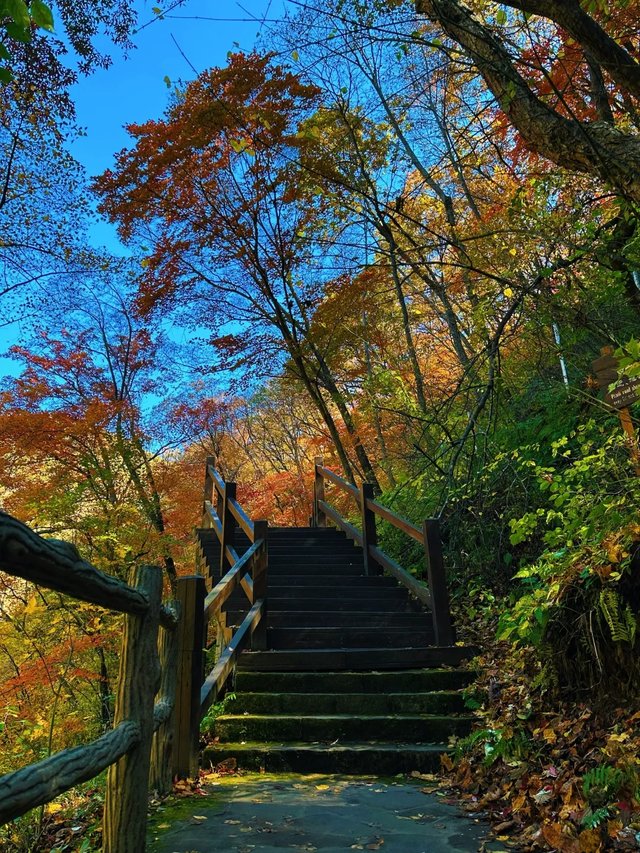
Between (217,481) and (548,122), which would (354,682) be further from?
(217,481)

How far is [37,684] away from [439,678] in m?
4.97

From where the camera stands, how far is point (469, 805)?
3172mm

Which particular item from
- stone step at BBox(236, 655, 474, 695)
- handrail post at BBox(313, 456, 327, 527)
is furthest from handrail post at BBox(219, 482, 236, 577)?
handrail post at BBox(313, 456, 327, 527)

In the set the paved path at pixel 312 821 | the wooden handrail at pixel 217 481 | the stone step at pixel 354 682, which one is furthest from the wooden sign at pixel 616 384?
the wooden handrail at pixel 217 481

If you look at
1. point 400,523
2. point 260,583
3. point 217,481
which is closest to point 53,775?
point 260,583

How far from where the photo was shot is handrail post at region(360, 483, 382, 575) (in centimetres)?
770

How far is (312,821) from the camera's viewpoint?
291cm

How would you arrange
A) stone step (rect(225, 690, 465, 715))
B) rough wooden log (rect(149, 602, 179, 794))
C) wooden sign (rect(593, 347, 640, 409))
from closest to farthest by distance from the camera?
rough wooden log (rect(149, 602, 179, 794)) → wooden sign (rect(593, 347, 640, 409)) → stone step (rect(225, 690, 465, 715))

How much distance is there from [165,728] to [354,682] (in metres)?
2.26

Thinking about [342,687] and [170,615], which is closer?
[170,615]

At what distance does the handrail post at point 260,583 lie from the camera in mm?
5664

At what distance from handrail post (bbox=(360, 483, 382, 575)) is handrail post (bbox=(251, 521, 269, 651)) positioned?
1837mm

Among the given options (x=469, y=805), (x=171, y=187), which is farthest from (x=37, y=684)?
(x=171, y=187)

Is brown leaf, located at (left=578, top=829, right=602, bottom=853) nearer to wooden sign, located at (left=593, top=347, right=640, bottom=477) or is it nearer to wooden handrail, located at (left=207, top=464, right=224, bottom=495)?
wooden sign, located at (left=593, top=347, right=640, bottom=477)
